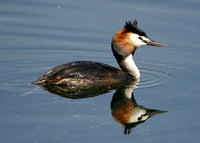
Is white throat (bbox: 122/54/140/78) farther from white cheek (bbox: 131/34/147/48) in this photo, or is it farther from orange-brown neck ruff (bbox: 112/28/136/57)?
white cheek (bbox: 131/34/147/48)

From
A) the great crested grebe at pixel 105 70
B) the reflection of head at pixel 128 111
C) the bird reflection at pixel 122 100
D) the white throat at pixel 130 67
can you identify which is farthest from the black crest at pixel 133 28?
the reflection of head at pixel 128 111

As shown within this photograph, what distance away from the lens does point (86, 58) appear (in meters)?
10.6

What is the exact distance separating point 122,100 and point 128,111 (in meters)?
0.53

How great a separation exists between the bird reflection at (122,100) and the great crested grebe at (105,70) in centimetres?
12

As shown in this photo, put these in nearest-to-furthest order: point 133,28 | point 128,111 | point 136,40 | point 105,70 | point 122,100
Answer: point 128,111
point 122,100
point 105,70
point 133,28
point 136,40

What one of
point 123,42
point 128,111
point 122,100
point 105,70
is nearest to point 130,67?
point 123,42

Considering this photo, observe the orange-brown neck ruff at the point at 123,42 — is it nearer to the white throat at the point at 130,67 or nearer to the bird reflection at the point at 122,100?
the white throat at the point at 130,67

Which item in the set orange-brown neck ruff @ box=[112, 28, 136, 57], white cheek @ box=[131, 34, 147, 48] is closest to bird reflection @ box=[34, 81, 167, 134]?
orange-brown neck ruff @ box=[112, 28, 136, 57]

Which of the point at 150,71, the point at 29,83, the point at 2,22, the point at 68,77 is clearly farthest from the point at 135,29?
the point at 2,22

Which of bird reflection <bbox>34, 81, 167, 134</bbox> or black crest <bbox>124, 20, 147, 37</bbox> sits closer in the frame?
bird reflection <bbox>34, 81, 167, 134</bbox>

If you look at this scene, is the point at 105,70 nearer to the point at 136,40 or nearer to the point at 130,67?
the point at 130,67

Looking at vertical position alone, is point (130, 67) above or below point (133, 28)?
below

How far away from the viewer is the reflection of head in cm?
765

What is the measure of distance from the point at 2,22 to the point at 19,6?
3.35 feet
